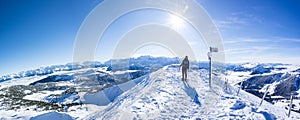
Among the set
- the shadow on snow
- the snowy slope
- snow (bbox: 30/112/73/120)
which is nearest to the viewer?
the snowy slope

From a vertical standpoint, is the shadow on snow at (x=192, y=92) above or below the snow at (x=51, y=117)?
above

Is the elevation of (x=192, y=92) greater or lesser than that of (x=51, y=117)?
greater

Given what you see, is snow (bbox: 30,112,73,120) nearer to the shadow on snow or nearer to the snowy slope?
the snowy slope

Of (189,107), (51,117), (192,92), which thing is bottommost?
(51,117)

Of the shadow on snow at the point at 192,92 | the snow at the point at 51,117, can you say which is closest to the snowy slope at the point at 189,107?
the shadow on snow at the point at 192,92

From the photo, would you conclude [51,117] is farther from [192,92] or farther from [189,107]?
[189,107]

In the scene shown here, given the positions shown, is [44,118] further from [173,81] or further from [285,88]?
[285,88]

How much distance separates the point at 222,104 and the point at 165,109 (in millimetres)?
3744

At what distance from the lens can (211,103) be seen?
13.8m

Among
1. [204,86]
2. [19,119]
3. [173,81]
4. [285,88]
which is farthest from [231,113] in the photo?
[285,88]

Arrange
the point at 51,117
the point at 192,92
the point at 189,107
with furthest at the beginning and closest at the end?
1. the point at 51,117
2. the point at 192,92
3. the point at 189,107

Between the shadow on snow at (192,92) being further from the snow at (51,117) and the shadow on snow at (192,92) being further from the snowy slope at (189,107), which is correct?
the snow at (51,117)

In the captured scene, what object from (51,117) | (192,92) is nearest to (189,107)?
(192,92)

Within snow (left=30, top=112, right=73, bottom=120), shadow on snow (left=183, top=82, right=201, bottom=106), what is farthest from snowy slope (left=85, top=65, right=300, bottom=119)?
snow (left=30, top=112, right=73, bottom=120)
